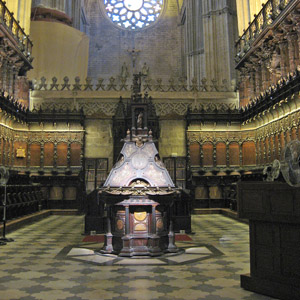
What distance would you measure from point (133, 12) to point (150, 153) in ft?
101

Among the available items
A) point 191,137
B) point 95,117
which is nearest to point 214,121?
point 191,137

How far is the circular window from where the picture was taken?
34.4m

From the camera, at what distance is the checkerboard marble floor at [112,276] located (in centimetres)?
399

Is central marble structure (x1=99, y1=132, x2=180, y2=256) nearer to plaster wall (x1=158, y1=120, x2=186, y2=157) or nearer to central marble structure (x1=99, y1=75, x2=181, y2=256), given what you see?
central marble structure (x1=99, y1=75, x2=181, y2=256)

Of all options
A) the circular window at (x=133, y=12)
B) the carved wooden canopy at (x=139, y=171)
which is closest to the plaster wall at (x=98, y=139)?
the carved wooden canopy at (x=139, y=171)

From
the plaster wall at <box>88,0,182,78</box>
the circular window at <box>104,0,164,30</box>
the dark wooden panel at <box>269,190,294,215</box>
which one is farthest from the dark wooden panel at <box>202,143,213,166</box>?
the circular window at <box>104,0,164,30</box>

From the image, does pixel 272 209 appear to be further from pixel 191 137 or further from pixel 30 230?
pixel 191 137

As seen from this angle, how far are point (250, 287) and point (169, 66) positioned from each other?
101ft

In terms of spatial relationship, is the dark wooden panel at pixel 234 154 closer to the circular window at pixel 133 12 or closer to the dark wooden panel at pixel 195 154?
the dark wooden panel at pixel 195 154

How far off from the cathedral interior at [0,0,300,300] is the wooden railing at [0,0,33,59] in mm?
111

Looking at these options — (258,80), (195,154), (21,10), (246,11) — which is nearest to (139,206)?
(195,154)

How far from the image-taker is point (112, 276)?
4.82m

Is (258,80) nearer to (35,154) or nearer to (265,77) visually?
(265,77)

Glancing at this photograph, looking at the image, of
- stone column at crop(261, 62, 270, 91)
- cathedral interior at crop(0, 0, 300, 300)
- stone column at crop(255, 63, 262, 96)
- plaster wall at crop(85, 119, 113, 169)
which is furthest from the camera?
plaster wall at crop(85, 119, 113, 169)
